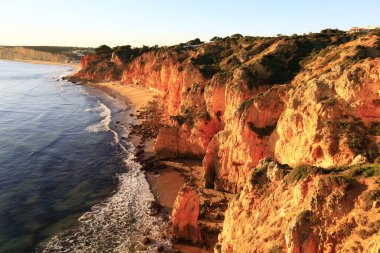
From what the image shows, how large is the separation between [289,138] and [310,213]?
53.1ft

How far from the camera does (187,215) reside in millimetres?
28000

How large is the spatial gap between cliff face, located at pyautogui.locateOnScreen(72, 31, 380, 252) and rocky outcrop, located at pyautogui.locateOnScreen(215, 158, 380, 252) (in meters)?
0.04

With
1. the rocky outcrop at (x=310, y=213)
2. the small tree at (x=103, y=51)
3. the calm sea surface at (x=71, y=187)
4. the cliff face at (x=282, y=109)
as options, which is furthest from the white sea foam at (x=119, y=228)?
the small tree at (x=103, y=51)

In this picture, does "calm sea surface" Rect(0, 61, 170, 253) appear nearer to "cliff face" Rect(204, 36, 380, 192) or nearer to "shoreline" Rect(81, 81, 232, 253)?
"shoreline" Rect(81, 81, 232, 253)

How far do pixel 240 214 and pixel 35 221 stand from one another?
20844 mm

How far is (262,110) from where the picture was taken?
34312mm

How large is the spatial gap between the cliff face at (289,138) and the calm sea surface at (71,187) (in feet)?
27.4

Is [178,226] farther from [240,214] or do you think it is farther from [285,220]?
[285,220]

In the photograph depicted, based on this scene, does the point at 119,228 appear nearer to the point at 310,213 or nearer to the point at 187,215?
the point at 187,215

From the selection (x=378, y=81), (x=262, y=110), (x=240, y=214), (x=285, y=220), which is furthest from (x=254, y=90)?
(x=285, y=220)

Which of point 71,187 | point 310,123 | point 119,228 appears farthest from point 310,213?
point 71,187

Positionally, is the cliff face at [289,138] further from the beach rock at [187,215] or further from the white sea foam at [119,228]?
the white sea foam at [119,228]

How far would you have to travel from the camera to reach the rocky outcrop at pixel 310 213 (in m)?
14.5

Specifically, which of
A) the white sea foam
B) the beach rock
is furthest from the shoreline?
the white sea foam
